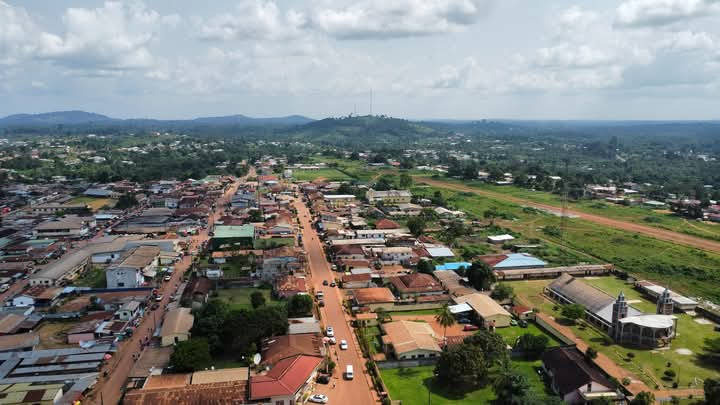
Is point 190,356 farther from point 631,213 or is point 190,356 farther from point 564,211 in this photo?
point 631,213

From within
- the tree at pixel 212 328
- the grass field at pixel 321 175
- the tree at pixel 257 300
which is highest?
the grass field at pixel 321 175

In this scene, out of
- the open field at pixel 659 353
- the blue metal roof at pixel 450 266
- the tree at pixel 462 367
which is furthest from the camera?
the blue metal roof at pixel 450 266

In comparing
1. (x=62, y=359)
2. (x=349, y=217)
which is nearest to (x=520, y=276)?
(x=349, y=217)

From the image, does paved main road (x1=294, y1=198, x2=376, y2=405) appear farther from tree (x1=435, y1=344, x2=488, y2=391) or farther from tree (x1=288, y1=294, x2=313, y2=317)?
tree (x1=435, y1=344, x2=488, y2=391)

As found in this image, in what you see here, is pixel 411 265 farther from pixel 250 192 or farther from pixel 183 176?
pixel 183 176

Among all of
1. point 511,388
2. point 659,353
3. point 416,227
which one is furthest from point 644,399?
point 416,227

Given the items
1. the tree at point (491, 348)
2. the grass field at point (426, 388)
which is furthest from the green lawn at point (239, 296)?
the tree at point (491, 348)

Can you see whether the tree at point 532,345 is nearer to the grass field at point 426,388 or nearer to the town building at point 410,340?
the grass field at point 426,388
